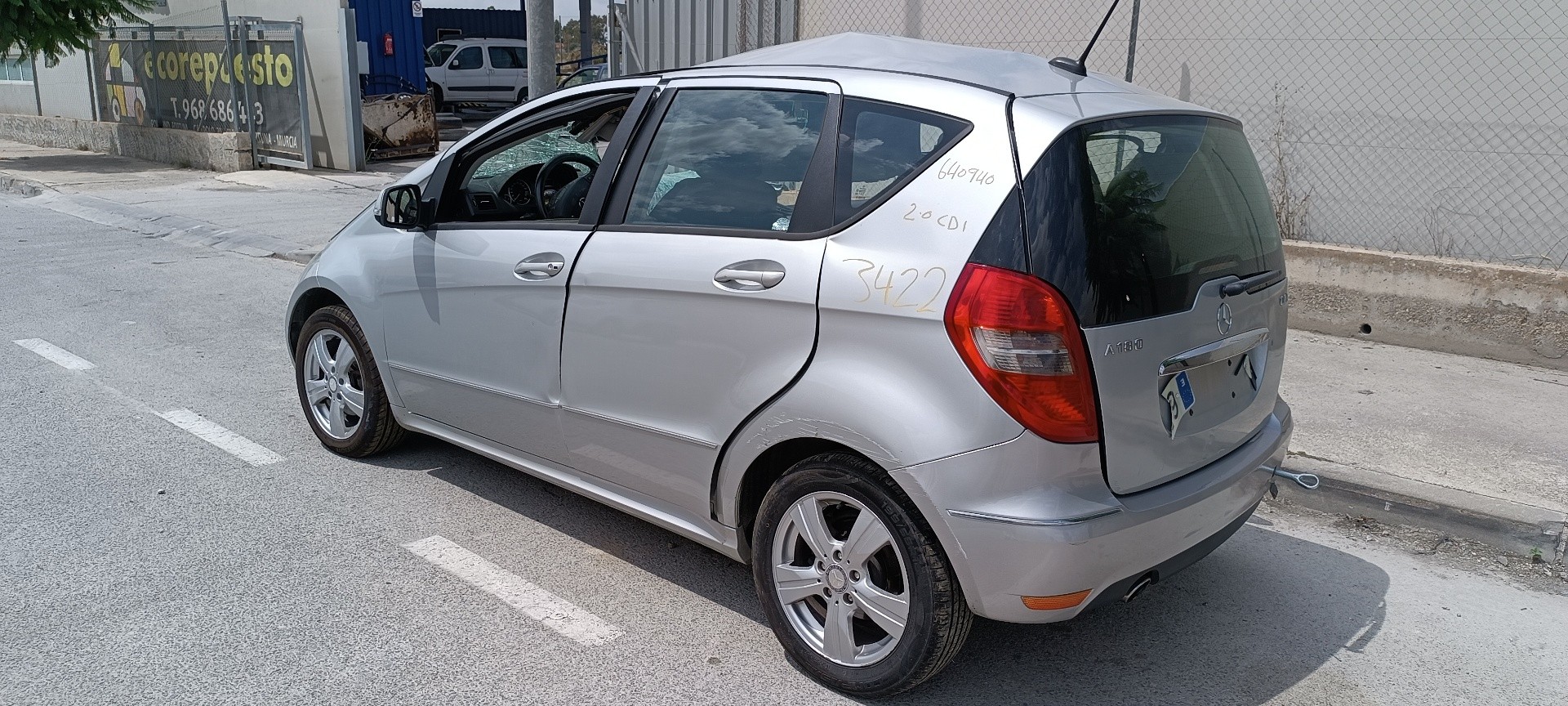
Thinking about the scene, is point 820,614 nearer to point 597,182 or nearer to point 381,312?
point 597,182

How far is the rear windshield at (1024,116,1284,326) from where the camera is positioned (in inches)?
112

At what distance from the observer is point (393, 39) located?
22.3 metres

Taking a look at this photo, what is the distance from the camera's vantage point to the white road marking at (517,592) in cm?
358

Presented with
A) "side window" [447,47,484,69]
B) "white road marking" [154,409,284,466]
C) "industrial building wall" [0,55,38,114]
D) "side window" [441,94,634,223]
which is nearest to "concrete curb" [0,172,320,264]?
"white road marking" [154,409,284,466]

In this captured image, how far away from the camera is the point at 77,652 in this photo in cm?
334

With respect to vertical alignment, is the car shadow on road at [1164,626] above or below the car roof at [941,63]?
below

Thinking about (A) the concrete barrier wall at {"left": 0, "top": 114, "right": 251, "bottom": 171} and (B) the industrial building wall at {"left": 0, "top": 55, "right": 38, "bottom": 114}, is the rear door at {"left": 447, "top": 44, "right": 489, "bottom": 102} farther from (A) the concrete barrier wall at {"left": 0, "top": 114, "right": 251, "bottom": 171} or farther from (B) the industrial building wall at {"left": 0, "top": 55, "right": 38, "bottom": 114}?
(B) the industrial building wall at {"left": 0, "top": 55, "right": 38, "bottom": 114}

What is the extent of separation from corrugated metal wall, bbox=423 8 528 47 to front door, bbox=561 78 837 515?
106ft

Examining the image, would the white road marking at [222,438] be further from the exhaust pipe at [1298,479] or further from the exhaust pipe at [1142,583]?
the exhaust pipe at [1298,479]

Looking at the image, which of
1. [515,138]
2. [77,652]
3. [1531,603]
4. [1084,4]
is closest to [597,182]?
[515,138]

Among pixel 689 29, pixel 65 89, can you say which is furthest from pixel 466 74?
pixel 689 29

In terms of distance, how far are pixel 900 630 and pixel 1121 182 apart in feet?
4.26

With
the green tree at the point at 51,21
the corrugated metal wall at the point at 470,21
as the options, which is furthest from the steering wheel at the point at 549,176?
the corrugated metal wall at the point at 470,21

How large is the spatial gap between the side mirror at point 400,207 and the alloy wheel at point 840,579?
6.65 ft
